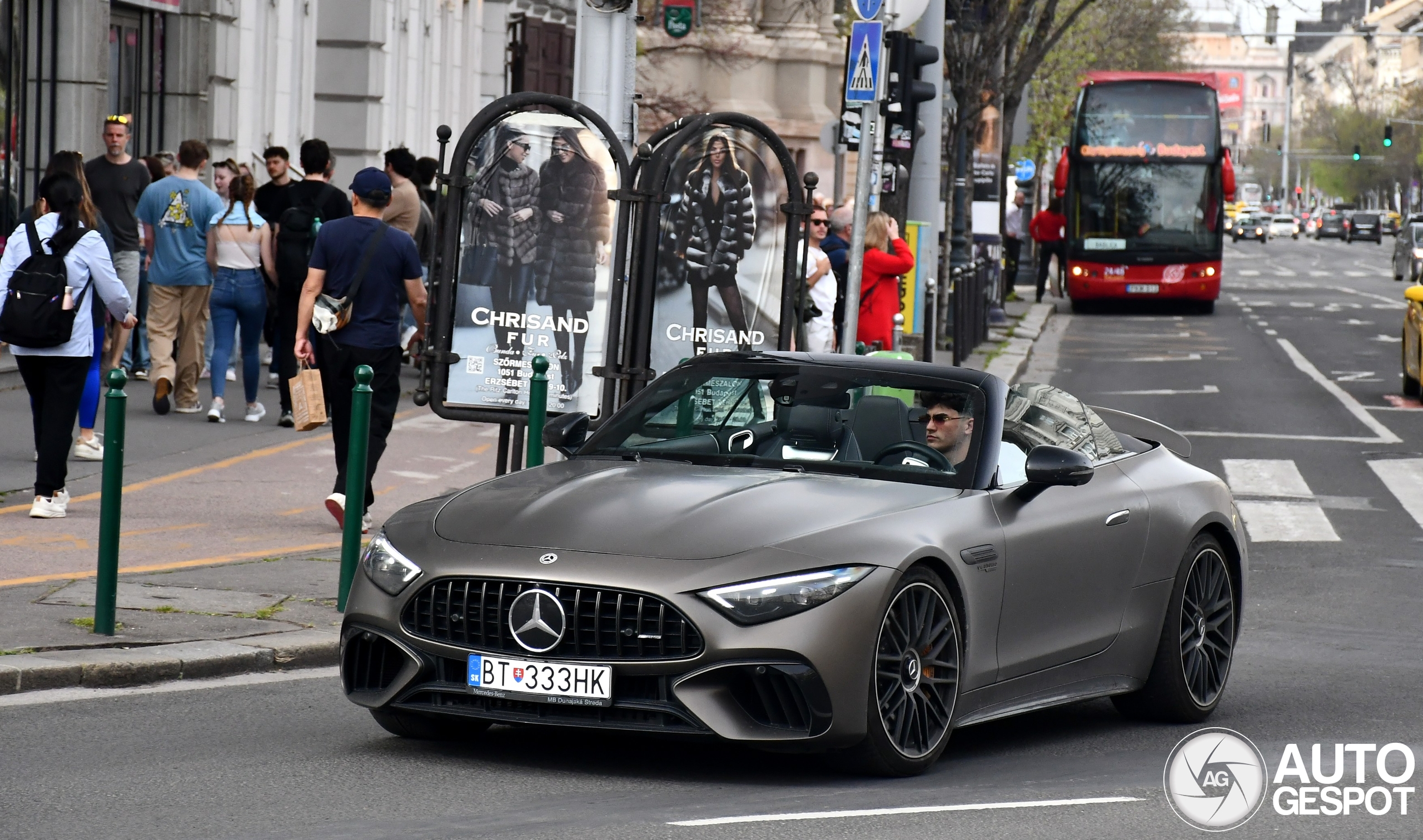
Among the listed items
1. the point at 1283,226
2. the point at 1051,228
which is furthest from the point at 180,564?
the point at 1283,226

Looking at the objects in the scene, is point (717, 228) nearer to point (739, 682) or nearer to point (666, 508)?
point (666, 508)

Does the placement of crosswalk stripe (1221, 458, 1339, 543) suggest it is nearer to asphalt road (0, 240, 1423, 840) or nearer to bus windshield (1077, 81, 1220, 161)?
asphalt road (0, 240, 1423, 840)

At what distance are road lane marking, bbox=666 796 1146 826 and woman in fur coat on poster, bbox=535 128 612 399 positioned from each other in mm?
5841

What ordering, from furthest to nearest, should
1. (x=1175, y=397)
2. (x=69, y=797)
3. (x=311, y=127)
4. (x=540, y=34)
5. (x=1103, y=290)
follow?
(x=1103, y=290)
(x=540, y=34)
(x=311, y=127)
(x=1175, y=397)
(x=69, y=797)

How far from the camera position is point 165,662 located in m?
7.93

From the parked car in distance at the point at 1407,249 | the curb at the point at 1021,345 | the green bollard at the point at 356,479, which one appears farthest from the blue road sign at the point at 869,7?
the parked car in distance at the point at 1407,249

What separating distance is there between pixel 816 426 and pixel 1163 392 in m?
17.0

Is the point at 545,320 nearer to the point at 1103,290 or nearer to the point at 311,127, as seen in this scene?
the point at 311,127

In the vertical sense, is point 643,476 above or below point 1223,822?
above

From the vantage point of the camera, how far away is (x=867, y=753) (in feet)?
21.0

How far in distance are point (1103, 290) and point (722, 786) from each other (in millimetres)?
34956

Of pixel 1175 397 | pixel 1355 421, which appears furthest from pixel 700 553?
pixel 1175 397

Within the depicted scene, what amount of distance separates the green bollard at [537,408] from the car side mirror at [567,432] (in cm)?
274

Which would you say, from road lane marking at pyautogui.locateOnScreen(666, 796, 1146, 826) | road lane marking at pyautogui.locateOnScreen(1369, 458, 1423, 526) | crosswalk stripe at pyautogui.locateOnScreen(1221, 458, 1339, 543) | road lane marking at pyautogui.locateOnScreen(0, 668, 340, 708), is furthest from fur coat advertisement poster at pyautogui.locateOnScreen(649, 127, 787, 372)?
road lane marking at pyautogui.locateOnScreen(666, 796, 1146, 826)
